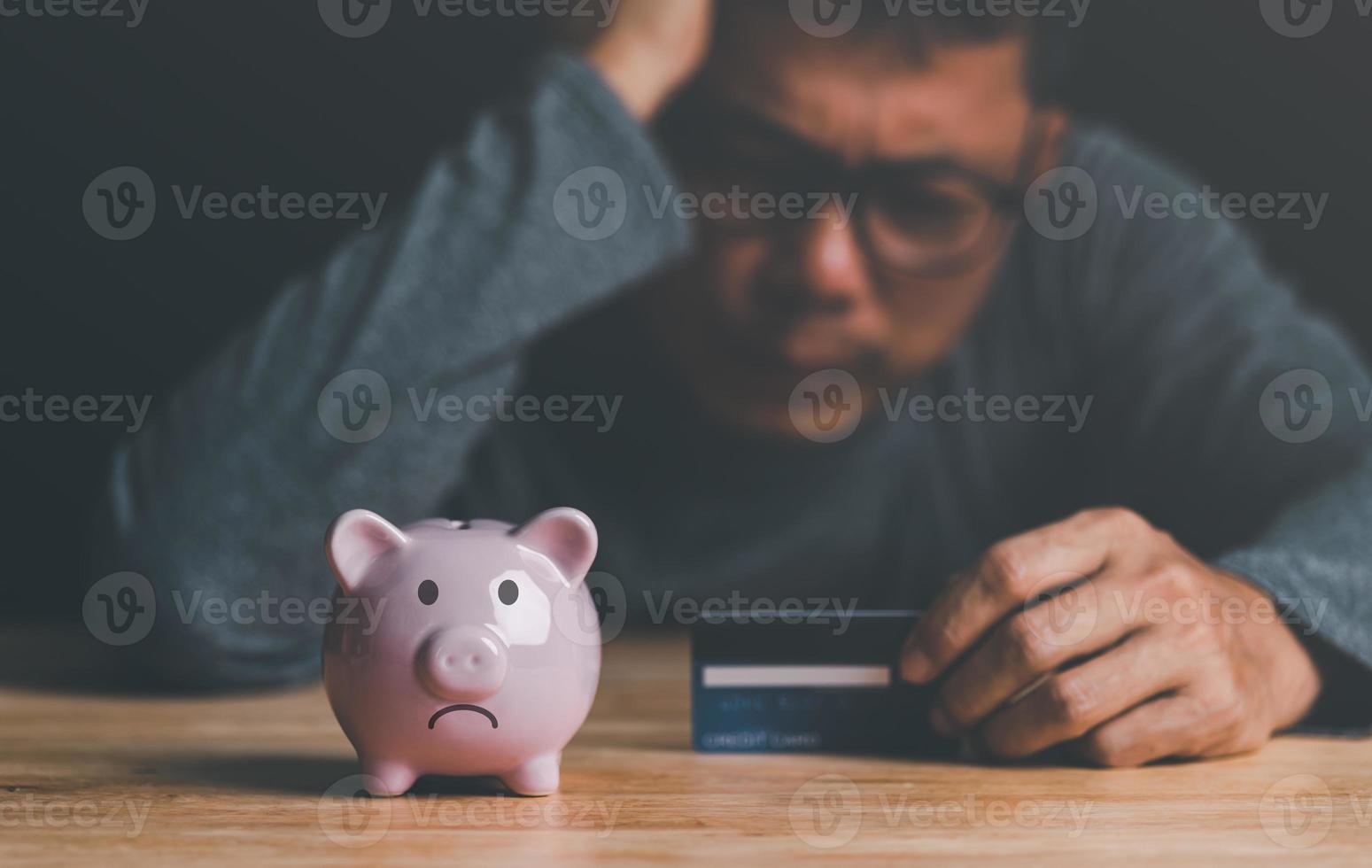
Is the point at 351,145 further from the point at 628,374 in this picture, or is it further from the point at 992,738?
the point at 992,738

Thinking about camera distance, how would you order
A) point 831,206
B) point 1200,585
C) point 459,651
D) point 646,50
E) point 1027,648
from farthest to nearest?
point 831,206 → point 646,50 → point 1200,585 → point 1027,648 → point 459,651

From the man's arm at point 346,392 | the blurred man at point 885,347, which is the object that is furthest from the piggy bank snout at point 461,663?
the blurred man at point 885,347

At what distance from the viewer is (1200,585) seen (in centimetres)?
93

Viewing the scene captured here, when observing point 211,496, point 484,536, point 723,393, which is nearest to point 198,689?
point 211,496

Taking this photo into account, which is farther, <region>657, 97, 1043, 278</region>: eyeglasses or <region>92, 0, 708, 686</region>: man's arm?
<region>657, 97, 1043, 278</region>: eyeglasses

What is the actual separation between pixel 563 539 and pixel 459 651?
100 millimetres

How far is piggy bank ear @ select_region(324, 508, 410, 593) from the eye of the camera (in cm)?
72

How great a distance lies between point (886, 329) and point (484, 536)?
0.99 m

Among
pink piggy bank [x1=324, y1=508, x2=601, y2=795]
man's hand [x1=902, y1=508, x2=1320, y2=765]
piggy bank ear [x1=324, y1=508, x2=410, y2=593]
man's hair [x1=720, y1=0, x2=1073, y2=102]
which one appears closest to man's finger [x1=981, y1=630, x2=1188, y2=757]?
man's hand [x1=902, y1=508, x2=1320, y2=765]

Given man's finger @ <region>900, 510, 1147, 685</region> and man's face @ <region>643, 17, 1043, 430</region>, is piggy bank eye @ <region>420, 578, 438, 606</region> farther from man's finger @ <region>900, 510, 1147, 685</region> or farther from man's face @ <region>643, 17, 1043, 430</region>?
man's face @ <region>643, 17, 1043, 430</region>

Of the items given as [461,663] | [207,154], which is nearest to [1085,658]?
[461,663]

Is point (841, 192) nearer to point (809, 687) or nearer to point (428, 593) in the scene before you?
point (809, 687)

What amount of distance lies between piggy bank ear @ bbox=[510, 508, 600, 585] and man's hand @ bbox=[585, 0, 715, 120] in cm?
66

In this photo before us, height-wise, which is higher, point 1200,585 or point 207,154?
point 207,154
